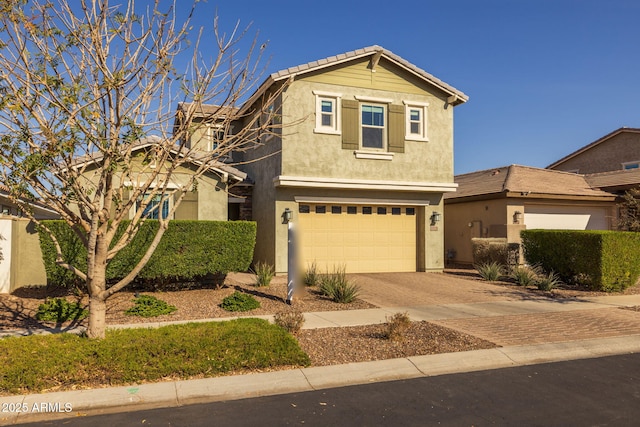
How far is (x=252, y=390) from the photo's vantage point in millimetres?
6359

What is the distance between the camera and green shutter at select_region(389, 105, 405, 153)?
57.3 ft

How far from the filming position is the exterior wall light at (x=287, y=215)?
53.5ft

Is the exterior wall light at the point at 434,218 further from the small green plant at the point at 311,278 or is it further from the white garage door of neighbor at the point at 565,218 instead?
the small green plant at the point at 311,278

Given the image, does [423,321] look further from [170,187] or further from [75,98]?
[170,187]

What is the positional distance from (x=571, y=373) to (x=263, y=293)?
25.9ft

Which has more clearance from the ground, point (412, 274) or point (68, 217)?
point (68, 217)

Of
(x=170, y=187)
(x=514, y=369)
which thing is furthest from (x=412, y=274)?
(x=514, y=369)

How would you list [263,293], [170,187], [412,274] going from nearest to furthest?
[263,293]
[170,187]
[412,274]

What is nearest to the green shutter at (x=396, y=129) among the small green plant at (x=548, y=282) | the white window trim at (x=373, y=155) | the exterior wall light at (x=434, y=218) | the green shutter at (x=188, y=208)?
the white window trim at (x=373, y=155)

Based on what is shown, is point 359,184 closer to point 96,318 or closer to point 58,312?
point 58,312

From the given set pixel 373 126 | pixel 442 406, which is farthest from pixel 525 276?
pixel 442 406

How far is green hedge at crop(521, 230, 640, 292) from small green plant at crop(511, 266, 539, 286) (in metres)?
0.96

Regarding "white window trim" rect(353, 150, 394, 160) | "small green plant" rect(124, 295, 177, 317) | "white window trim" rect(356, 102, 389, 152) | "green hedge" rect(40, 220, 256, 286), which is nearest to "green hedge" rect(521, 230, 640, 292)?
"white window trim" rect(353, 150, 394, 160)

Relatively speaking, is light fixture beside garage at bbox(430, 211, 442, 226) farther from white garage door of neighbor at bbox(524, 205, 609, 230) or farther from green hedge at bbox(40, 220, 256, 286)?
green hedge at bbox(40, 220, 256, 286)
